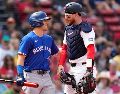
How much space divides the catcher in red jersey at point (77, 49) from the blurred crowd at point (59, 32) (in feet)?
5.80

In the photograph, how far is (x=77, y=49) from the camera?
9.56 meters

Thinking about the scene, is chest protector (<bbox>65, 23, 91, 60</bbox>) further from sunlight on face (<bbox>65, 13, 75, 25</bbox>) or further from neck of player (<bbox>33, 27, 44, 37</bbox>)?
neck of player (<bbox>33, 27, 44, 37</bbox>)

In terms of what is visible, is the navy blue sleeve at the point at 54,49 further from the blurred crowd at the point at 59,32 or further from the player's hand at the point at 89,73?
the blurred crowd at the point at 59,32

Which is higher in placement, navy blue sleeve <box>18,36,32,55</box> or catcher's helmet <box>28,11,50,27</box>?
catcher's helmet <box>28,11,50,27</box>

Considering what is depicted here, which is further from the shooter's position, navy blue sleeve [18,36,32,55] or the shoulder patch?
the shoulder patch

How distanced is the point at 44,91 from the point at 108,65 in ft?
18.0

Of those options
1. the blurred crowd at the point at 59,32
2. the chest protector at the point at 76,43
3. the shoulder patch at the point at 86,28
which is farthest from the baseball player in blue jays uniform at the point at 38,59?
the blurred crowd at the point at 59,32

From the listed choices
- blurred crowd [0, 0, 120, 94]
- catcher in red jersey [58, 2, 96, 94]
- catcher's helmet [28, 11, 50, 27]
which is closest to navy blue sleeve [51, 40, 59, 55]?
catcher in red jersey [58, 2, 96, 94]

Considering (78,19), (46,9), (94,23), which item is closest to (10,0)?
(46,9)

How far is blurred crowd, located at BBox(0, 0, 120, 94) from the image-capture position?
12969 millimetres

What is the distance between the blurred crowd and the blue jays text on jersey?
84.6 inches

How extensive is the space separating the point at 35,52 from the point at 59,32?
22.3ft

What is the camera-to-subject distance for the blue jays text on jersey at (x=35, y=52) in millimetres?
9219

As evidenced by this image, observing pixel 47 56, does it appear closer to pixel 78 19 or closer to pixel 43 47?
pixel 43 47
